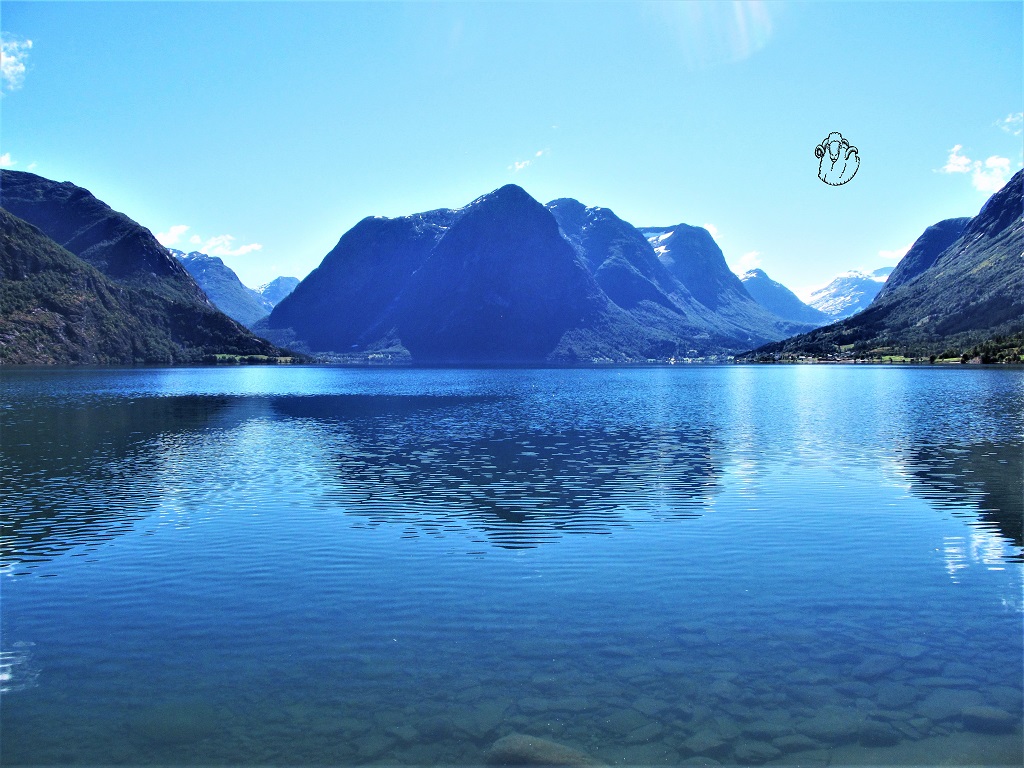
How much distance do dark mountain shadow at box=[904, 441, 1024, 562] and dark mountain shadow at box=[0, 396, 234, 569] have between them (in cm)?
4565

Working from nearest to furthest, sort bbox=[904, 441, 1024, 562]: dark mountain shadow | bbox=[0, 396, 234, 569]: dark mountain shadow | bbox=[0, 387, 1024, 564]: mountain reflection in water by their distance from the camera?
bbox=[0, 396, 234, 569]: dark mountain shadow, bbox=[0, 387, 1024, 564]: mountain reflection in water, bbox=[904, 441, 1024, 562]: dark mountain shadow

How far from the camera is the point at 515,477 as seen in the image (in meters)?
53.3

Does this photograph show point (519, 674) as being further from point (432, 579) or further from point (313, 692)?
point (432, 579)

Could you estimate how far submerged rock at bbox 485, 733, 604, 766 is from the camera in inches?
621

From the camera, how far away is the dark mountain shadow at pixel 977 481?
39.8 m

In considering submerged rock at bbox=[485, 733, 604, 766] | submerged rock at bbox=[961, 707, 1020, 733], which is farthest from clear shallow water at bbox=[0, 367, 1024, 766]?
submerged rock at bbox=[485, 733, 604, 766]

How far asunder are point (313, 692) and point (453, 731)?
442 cm

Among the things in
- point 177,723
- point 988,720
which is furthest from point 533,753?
point 988,720

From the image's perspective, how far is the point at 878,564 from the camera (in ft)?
102

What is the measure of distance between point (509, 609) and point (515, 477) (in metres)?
27.9

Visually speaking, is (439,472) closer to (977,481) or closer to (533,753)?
(977,481)

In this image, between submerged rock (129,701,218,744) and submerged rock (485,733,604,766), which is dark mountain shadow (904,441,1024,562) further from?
submerged rock (129,701,218,744)

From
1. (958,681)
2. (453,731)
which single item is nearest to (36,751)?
(453,731)

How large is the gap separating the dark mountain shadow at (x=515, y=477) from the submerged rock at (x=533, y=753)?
17.6 meters
